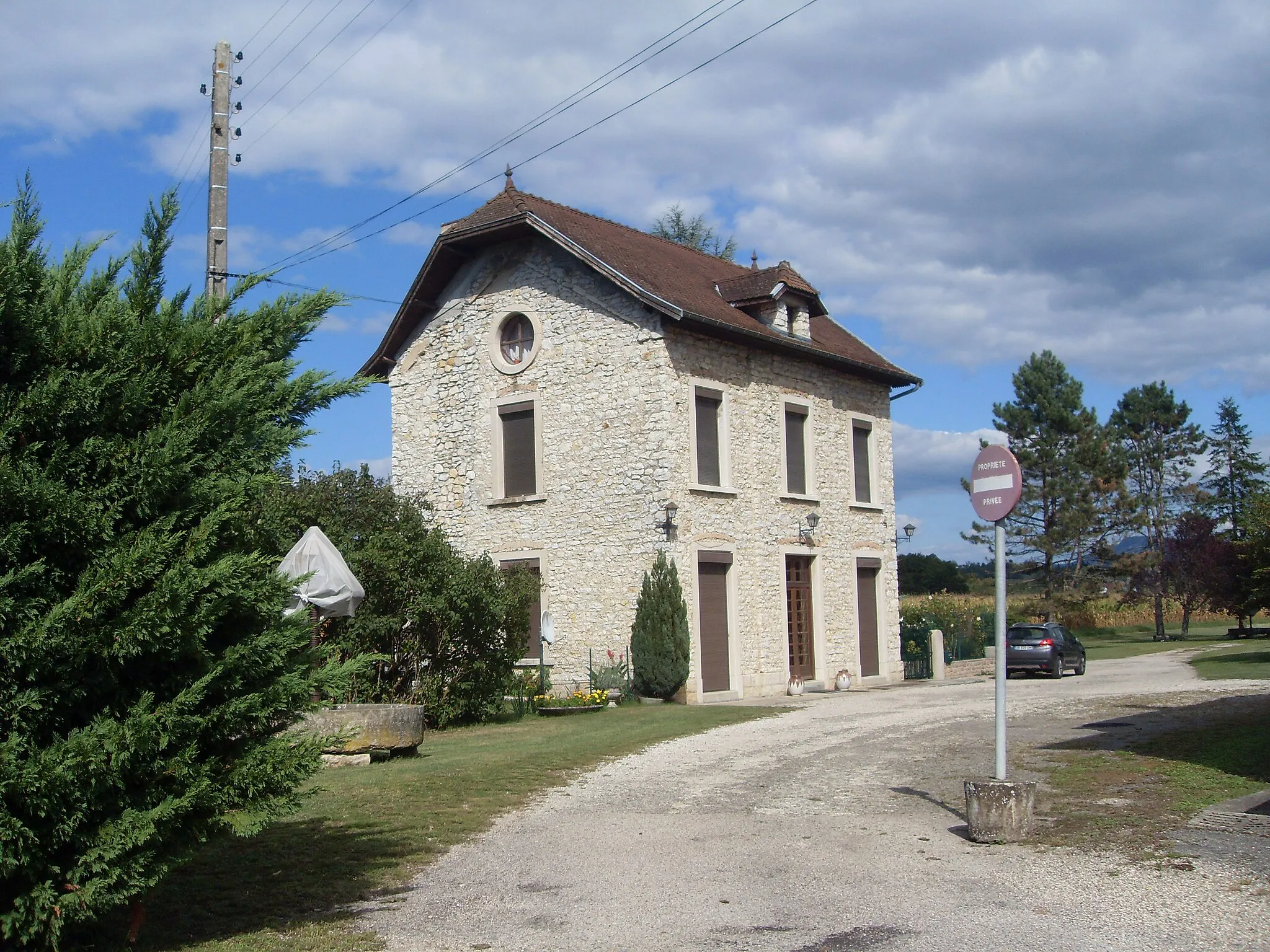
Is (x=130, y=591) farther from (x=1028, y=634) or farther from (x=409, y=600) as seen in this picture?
(x=1028, y=634)

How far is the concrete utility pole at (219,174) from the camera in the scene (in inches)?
536

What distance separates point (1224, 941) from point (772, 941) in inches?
78.8

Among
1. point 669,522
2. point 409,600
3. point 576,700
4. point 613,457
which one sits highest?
point 613,457

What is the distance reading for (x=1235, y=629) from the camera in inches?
1695

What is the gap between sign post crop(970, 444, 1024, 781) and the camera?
26.4 feet

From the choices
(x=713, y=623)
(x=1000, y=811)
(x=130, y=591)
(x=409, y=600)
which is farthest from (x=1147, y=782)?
(x=713, y=623)

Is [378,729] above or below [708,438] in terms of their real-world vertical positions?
below

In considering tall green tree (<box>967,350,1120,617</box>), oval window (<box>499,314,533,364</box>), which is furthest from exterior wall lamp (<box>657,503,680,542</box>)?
tall green tree (<box>967,350,1120,617</box>)

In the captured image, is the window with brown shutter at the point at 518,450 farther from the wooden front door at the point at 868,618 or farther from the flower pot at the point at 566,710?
the wooden front door at the point at 868,618

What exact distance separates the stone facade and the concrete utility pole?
8.01 metres

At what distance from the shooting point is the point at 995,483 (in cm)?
820

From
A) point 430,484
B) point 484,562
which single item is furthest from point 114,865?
point 430,484

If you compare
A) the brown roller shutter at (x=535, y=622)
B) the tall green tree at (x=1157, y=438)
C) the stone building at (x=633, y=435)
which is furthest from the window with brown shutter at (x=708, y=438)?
the tall green tree at (x=1157, y=438)

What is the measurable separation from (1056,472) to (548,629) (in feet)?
101
